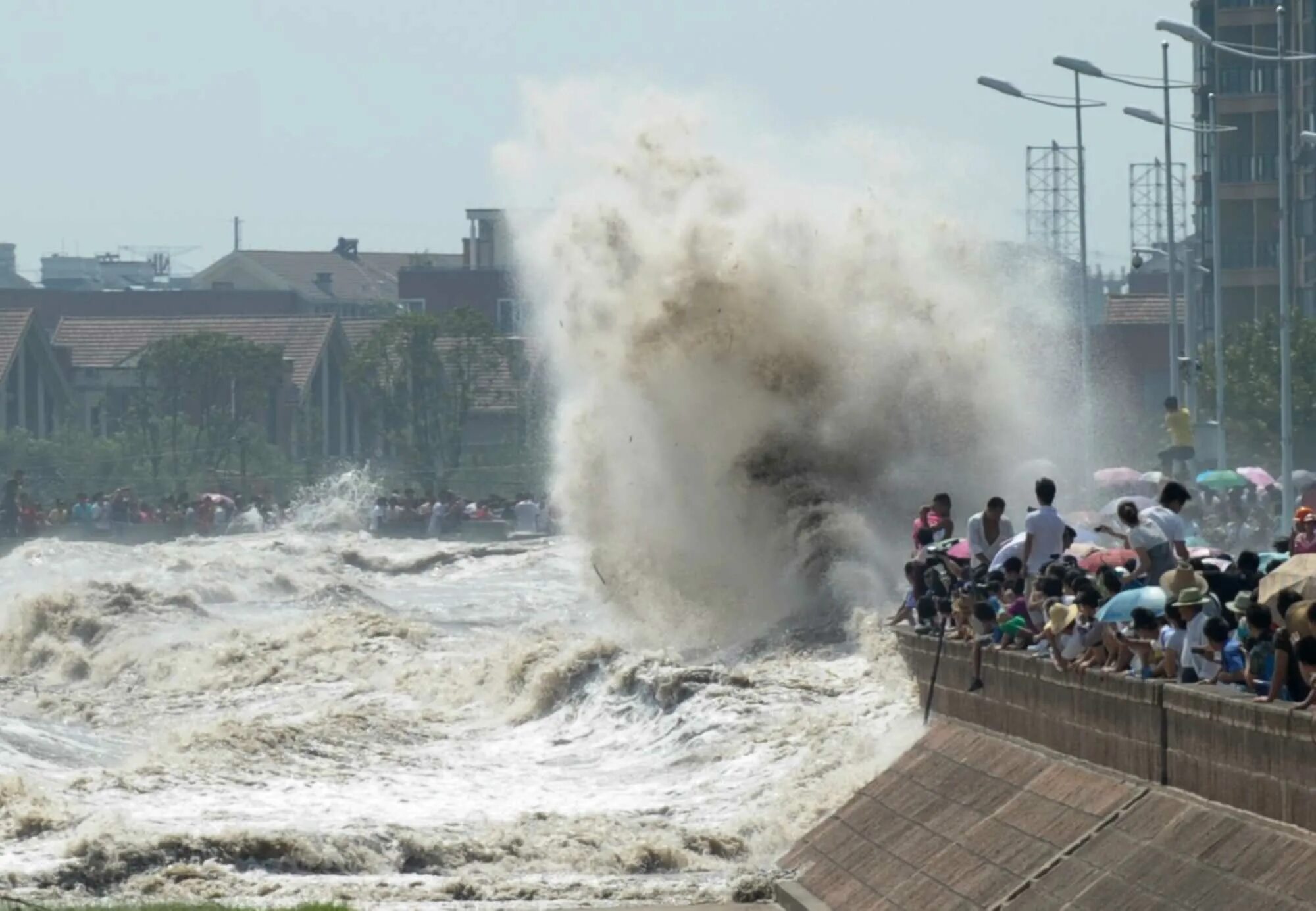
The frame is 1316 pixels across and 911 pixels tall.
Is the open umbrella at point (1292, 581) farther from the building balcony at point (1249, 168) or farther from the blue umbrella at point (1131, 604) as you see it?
the building balcony at point (1249, 168)

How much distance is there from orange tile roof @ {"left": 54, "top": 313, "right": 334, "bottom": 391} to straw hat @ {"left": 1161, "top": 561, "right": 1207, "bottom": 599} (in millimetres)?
75776

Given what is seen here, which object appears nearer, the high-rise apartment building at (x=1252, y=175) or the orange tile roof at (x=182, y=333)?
the high-rise apartment building at (x=1252, y=175)

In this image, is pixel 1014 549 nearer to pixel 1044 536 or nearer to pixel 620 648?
pixel 1044 536

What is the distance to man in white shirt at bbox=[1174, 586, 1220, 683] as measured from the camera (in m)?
14.3

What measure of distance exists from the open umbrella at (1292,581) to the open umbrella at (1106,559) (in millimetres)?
3207

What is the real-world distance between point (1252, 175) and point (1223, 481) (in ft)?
141

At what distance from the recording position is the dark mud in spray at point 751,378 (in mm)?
35906

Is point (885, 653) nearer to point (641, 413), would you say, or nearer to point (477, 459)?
point (641, 413)

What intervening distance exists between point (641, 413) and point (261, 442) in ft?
143

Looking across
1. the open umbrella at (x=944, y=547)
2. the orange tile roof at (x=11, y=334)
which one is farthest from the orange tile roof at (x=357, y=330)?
the open umbrella at (x=944, y=547)

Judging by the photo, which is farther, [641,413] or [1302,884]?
[641,413]

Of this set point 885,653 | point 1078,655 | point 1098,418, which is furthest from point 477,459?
point 1078,655

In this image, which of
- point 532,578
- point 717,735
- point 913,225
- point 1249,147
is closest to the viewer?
point 717,735

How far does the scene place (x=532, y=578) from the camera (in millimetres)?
57031
